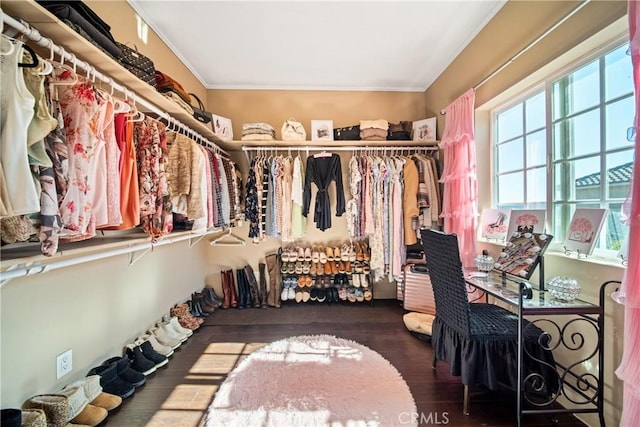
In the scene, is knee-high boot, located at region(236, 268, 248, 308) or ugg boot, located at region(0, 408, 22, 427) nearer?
ugg boot, located at region(0, 408, 22, 427)

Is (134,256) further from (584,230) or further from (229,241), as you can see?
(584,230)

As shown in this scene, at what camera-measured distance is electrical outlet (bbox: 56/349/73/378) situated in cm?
136

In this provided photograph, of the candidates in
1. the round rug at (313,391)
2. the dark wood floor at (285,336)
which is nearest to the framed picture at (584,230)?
the dark wood floor at (285,336)

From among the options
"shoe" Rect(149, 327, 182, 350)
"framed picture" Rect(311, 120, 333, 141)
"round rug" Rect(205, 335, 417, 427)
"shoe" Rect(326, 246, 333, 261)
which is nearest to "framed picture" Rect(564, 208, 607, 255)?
"round rug" Rect(205, 335, 417, 427)

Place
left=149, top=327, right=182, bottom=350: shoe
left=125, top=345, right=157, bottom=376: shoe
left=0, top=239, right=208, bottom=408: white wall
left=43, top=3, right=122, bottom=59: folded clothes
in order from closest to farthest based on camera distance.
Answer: left=43, top=3, right=122, bottom=59: folded clothes, left=0, top=239, right=208, bottom=408: white wall, left=125, top=345, right=157, bottom=376: shoe, left=149, top=327, right=182, bottom=350: shoe

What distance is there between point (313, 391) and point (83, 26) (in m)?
2.19

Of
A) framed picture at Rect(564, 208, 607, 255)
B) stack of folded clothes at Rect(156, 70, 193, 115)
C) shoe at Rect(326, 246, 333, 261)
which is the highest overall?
stack of folded clothes at Rect(156, 70, 193, 115)

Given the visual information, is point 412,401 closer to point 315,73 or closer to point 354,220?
point 354,220

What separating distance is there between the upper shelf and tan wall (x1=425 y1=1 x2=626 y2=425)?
7.70ft

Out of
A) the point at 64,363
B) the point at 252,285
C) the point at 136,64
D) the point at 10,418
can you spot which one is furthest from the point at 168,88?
the point at 252,285

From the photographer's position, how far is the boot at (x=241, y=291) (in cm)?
301

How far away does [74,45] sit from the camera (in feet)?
3.69

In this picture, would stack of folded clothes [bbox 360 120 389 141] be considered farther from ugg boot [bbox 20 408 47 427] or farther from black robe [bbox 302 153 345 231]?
ugg boot [bbox 20 408 47 427]

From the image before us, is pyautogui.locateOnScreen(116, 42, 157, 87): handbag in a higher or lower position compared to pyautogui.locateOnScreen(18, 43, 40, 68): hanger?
higher
